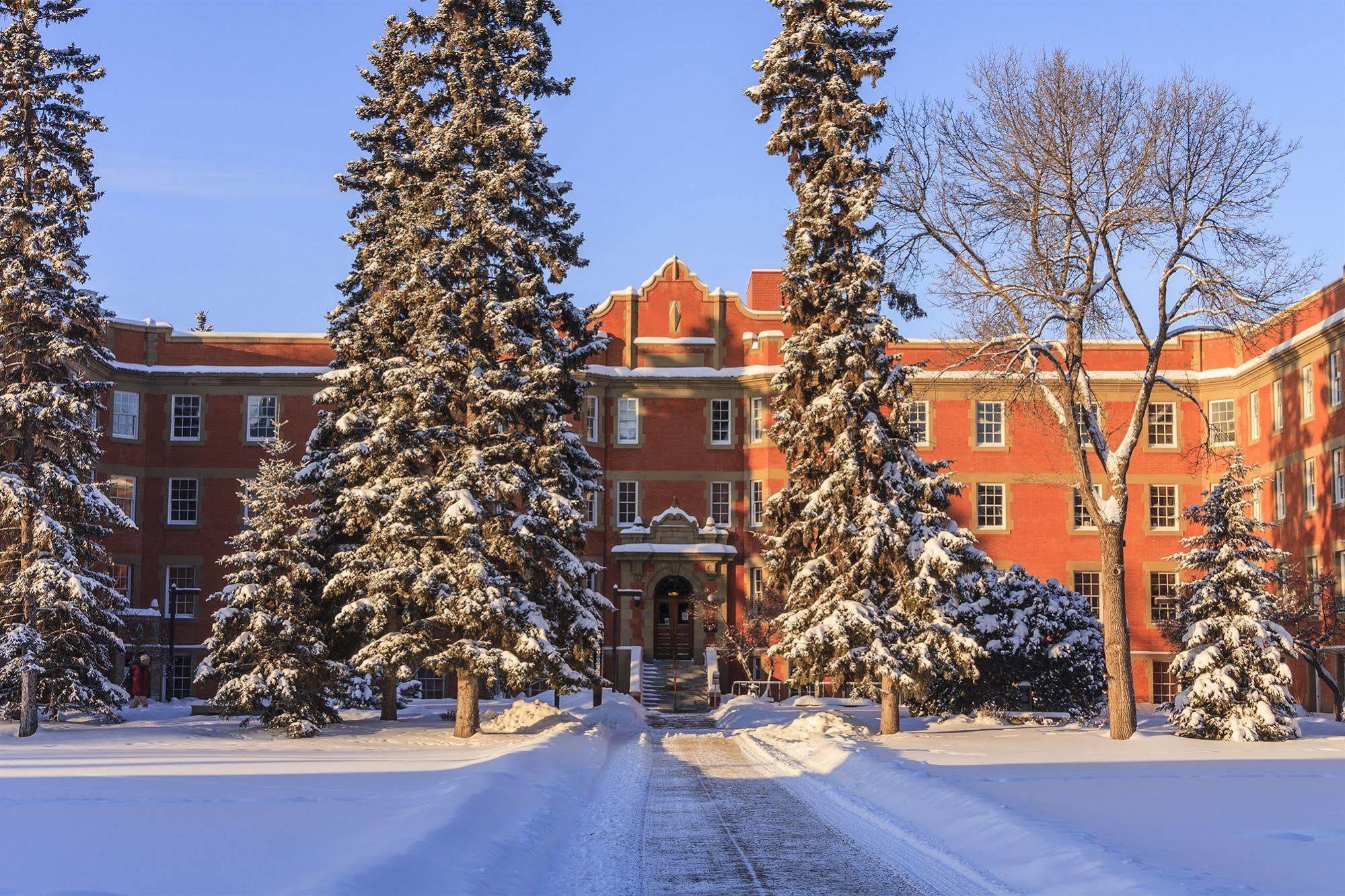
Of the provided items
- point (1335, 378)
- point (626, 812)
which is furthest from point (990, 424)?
point (626, 812)

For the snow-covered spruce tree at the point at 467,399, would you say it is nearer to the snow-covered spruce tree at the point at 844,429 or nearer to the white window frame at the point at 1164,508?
the snow-covered spruce tree at the point at 844,429

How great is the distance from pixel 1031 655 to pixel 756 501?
20393 mm

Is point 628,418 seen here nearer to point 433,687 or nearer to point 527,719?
point 433,687


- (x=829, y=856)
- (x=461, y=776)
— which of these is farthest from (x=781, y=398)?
(x=829, y=856)

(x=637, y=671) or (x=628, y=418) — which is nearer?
(x=637, y=671)

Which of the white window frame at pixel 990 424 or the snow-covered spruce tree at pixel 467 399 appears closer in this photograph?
the snow-covered spruce tree at pixel 467 399

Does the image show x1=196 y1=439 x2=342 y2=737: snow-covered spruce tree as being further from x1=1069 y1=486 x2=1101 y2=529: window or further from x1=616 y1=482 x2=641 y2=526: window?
x1=1069 y1=486 x2=1101 y2=529: window

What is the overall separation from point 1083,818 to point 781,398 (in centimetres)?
1652

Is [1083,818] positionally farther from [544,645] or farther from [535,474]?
[535,474]

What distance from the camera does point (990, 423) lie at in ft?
166

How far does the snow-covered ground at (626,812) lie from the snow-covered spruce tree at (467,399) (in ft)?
8.57

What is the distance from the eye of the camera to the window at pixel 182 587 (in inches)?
1871

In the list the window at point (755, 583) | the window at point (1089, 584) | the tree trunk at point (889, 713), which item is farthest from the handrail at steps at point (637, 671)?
the window at point (1089, 584)

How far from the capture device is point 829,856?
12836mm
